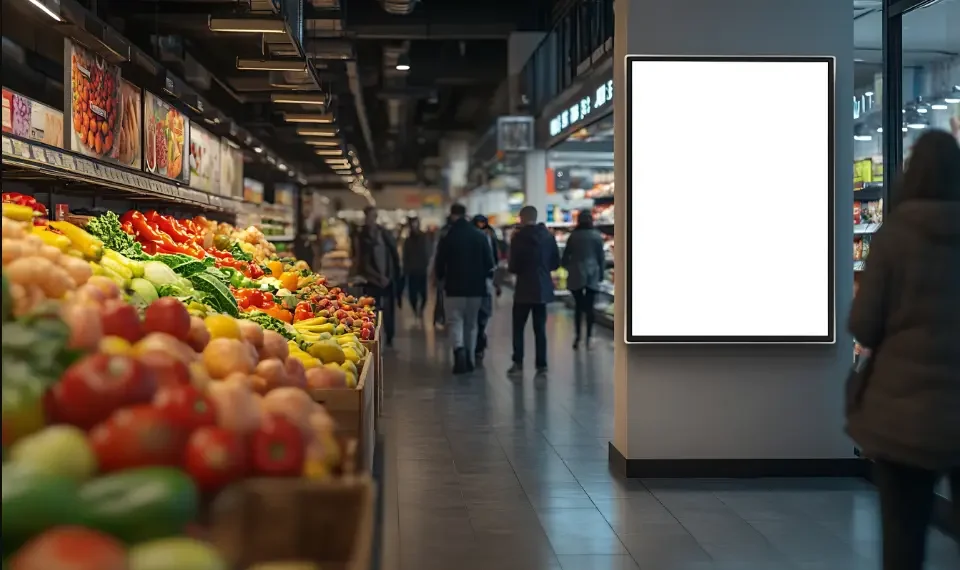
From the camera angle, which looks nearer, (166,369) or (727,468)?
(166,369)

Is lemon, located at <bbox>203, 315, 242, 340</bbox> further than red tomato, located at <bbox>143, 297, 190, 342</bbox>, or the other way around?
lemon, located at <bbox>203, 315, 242, 340</bbox>

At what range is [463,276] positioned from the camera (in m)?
11.2

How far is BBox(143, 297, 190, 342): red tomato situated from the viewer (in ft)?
8.13

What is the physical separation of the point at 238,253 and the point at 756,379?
181 inches

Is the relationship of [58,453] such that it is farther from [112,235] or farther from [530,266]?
[530,266]

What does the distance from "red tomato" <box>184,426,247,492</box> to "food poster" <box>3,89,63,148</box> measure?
4692mm

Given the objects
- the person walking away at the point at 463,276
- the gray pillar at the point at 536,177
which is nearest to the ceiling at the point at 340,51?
the person walking away at the point at 463,276

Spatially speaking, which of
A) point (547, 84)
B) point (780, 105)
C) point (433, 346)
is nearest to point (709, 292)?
point (780, 105)

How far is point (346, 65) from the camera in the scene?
17.3m

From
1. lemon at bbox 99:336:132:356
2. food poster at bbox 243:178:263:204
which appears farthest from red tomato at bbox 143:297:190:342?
food poster at bbox 243:178:263:204

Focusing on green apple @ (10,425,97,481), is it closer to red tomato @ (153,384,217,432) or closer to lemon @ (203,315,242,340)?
red tomato @ (153,384,217,432)

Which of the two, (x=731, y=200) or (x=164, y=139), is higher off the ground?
(x=164, y=139)

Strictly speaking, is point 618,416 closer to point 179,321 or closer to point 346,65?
point 179,321

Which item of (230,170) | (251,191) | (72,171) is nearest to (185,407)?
(72,171)
